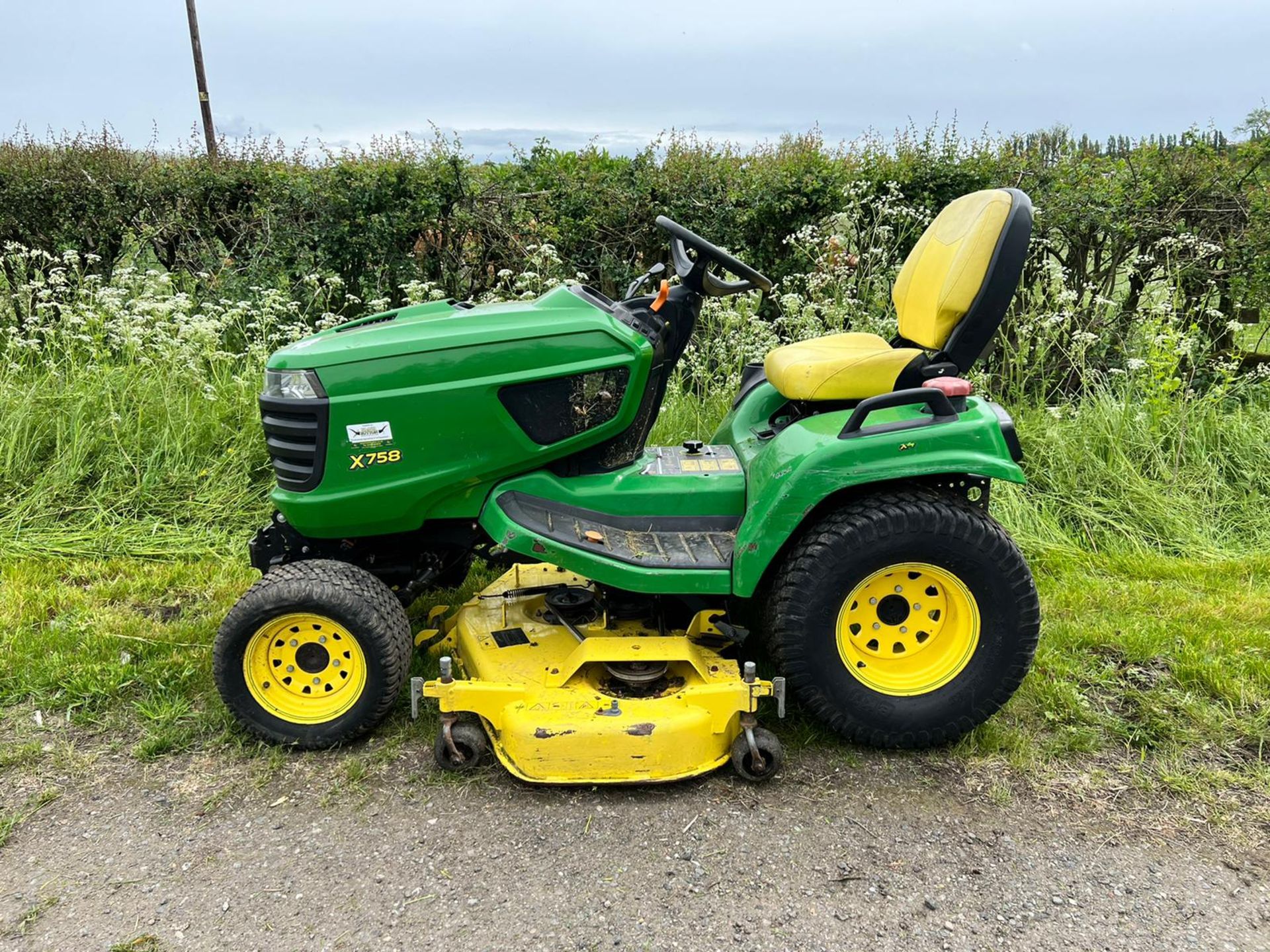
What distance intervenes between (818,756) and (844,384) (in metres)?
1.15

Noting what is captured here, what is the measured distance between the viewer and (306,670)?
2822 millimetres

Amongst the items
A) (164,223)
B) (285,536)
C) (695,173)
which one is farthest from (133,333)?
(695,173)

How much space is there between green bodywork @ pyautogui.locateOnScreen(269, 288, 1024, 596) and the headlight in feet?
0.08

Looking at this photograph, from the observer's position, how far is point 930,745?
2.82m

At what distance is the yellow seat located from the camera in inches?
108

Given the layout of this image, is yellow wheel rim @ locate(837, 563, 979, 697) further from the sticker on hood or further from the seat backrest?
the sticker on hood

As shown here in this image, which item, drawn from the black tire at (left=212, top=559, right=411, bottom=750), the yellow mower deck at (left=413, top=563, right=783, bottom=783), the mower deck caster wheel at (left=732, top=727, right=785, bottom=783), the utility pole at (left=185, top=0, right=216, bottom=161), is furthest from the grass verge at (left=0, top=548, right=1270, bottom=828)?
the utility pole at (left=185, top=0, right=216, bottom=161)

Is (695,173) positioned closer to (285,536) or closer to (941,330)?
(941,330)

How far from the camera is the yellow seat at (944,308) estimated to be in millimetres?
2734

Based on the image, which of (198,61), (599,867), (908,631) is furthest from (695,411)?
(198,61)

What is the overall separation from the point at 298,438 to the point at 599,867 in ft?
4.86

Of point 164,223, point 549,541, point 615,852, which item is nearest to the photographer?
point 615,852

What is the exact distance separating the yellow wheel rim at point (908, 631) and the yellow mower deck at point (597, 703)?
0.34m

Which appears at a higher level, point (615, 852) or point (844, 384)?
point (844, 384)
